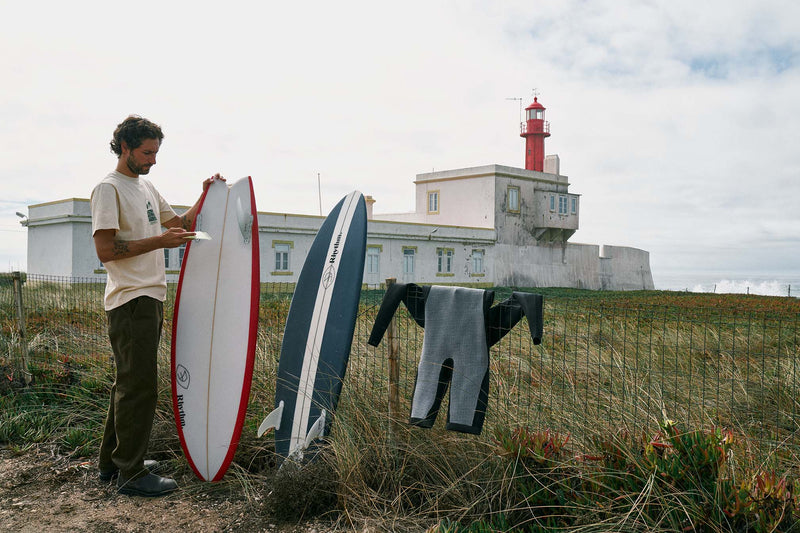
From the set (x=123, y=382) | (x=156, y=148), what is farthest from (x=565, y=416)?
(x=156, y=148)

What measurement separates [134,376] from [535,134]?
126 ft

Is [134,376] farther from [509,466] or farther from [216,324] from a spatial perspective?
[509,466]

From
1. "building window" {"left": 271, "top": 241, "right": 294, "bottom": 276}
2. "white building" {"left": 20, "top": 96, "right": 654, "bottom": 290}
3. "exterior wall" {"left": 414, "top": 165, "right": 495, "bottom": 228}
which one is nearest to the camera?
"white building" {"left": 20, "top": 96, "right": 654, "bottom": 290}

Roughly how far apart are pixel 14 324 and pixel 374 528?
20.5 ft

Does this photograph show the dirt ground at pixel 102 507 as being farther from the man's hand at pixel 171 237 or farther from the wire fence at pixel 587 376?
the man's hand at pixel 171 237

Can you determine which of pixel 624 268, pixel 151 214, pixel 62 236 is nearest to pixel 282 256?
pixel 62 236

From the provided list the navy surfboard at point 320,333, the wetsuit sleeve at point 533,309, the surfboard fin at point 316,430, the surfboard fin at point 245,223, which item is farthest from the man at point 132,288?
the wetsuit sleeve at point 533,309

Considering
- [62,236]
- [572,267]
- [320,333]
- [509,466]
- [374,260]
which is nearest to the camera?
[509,466]

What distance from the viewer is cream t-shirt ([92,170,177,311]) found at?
3275 mm

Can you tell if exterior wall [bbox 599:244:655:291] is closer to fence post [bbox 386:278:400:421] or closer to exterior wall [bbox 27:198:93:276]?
exterior wall [bbox 27:198:93:276]

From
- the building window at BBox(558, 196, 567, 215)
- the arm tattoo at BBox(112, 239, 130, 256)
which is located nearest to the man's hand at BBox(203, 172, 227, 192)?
the arm tattoo at BBox(112, 239, 130, 256)

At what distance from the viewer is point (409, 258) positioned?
2880 cm

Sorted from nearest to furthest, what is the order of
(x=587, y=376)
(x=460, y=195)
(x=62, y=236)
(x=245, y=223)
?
(x=587, y=376)
(x=245, y=223)
(x=62, y=236)
(x=460, y=195)

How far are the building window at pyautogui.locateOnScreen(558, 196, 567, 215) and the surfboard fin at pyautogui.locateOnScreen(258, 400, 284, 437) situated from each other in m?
33.9
